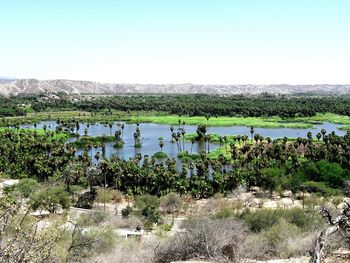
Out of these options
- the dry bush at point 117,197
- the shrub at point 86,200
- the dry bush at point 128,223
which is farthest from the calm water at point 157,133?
the dry bush at point 128,223

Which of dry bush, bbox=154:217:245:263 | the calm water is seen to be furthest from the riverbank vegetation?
the calm water

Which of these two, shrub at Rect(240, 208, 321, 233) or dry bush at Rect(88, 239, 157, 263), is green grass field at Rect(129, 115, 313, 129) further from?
dry bush at Rect(88, 239, 157, 263)

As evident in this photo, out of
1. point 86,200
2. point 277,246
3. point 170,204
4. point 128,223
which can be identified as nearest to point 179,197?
point 170,204

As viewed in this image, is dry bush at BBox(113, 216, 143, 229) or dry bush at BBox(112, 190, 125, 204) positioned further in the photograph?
dry bush at BBox(112, 190, 125, 204)

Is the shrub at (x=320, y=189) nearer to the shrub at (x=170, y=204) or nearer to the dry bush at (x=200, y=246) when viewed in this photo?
the shrub at (x=170, y=204)

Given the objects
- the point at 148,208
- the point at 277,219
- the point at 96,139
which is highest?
the point at 277,219

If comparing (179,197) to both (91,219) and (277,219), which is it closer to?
(91,219)

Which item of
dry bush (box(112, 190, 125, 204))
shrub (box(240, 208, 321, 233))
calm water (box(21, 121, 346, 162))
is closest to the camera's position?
shrub (box(240, 208, 321, 233))

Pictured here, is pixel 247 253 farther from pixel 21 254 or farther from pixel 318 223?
pixel 21 254

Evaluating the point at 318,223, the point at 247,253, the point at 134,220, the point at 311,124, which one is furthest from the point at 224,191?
the point at 311,124

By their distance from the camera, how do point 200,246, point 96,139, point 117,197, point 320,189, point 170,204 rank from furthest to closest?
point 96,139
point 117,197
point 320,189
point 170,204
point 200,246

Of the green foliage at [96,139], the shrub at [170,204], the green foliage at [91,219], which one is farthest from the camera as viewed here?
the green foliage at [96,139]
